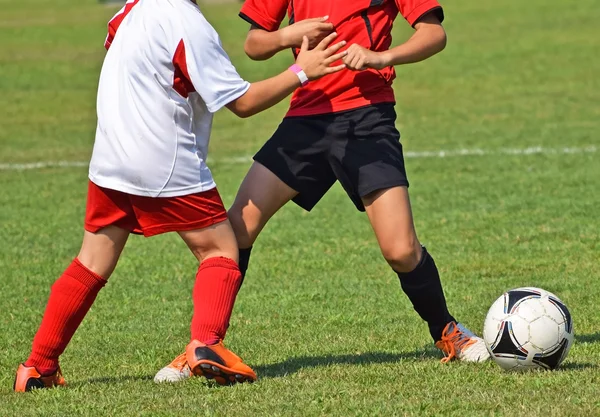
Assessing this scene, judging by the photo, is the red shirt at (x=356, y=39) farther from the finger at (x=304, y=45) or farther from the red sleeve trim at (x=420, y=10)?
the finger at (x=304, y=45)

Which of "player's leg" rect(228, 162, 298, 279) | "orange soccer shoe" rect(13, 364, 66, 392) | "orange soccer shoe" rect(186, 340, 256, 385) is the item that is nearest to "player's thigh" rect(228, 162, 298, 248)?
"player's leg" rect(228, 162, 298, 279)

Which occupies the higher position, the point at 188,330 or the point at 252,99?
the point at 252,99

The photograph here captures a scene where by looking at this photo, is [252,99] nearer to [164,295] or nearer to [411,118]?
[164,295]

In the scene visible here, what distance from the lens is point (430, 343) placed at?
663 cm

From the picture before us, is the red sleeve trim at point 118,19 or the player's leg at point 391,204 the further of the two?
the player's leg at point 391,204

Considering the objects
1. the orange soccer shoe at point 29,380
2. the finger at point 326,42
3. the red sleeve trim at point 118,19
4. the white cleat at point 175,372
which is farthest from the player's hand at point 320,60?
the orange soccer shoe at point 29,380

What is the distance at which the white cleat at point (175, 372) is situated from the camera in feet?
18.9

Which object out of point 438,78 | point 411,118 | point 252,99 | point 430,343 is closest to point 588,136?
point 411,118

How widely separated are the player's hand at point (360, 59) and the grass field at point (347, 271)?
4.68 ft

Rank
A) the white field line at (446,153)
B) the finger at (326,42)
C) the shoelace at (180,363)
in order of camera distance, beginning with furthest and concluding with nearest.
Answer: the white field line at (446,153) → the shoelace at (180,363) → the finger at (326,42)

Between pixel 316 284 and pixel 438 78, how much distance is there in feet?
45.4

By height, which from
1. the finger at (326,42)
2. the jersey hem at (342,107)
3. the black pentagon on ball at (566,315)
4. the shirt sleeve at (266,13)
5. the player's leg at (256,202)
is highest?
the finger at (326,42)

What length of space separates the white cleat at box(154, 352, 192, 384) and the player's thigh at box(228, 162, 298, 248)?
2.13 ft

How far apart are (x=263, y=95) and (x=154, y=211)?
712 mm
